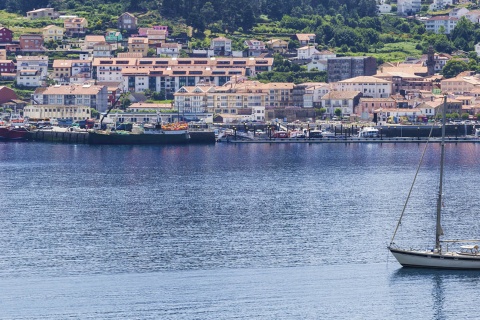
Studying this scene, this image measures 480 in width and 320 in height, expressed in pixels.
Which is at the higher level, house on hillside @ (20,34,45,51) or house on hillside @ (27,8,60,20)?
house on hillside @ (27,8,60,20)

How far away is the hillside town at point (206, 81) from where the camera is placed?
142m

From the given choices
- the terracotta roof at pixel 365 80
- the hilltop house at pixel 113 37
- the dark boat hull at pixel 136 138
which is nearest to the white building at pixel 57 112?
the dark boat hull at pixel 136 138

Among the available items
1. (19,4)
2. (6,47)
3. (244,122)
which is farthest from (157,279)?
(19,4)

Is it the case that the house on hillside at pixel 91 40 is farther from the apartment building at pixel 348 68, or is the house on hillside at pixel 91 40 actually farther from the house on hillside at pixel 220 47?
the apartment building at pixel 348 68

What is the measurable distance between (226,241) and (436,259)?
10.0 meters

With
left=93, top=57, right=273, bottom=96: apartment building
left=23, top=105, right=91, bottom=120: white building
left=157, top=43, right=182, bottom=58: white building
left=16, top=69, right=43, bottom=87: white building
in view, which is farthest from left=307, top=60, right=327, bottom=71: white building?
left=16, top=69, right=43, bottom=87: white building

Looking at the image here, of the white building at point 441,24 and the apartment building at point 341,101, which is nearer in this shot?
the apartment building at point 341,101

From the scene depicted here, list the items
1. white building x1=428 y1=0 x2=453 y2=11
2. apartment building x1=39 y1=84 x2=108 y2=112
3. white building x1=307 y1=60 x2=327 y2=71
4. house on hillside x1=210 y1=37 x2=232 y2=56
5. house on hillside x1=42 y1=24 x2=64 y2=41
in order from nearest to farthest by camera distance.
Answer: apartment building x1=39 y1=84 x2=108 y2=112, white building x1=307 y1=60 x2=327 y2=71, house on hillside x1=210 y1=37 x2=232 y2=56, house on hillside x1=42 y1=24 x2=64 y2=41, white building x1=428 y1=0 x2=453 y2=11

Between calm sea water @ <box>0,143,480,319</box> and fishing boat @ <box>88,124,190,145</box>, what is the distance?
28.7 meters

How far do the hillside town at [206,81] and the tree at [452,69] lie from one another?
1147mm

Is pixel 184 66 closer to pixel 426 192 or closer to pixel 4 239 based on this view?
pixel 426 192

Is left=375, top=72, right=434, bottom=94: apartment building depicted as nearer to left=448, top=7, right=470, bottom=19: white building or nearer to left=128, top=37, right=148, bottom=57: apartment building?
left=128, top=37, right=148, bottom=57: apartment building

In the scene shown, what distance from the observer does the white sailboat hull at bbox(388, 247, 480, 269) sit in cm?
5091

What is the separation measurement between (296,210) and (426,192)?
1058 centimetres
